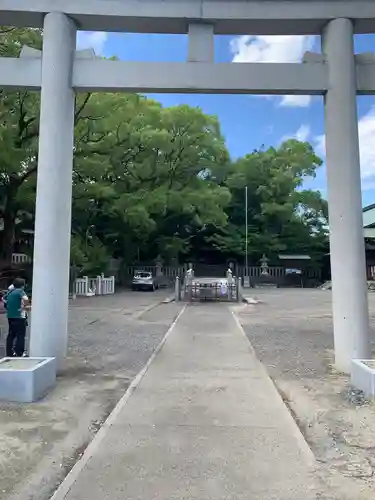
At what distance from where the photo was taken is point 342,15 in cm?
730

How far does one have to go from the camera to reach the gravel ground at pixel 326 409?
11.9 ft

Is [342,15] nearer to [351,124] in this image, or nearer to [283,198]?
[351,124]

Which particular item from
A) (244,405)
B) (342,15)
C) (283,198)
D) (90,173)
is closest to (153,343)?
(244,405)

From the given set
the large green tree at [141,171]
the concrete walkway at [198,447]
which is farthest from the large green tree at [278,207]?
the concrete walkway at [198,447]

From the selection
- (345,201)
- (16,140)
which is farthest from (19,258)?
(345,201)

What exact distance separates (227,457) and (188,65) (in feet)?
18.9

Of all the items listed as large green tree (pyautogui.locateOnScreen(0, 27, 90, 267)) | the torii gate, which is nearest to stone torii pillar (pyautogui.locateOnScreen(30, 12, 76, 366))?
the torii gate

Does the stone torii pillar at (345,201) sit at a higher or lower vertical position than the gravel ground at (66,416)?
higher

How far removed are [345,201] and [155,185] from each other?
1037 inches

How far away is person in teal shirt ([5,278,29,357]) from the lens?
7.59 metres

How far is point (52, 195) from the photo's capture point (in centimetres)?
714

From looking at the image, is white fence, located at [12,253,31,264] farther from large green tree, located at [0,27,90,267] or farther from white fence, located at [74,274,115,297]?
large green tree, located at [0,27,90,267]

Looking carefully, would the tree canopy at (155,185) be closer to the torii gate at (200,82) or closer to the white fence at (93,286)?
the white fence at (93,286)

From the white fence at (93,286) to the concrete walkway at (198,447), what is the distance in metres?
20.0
